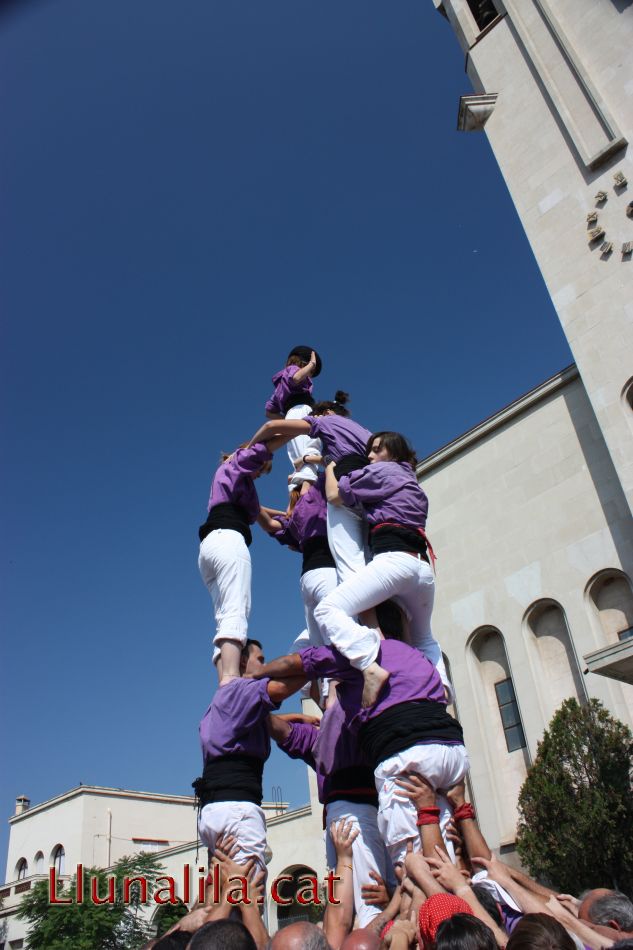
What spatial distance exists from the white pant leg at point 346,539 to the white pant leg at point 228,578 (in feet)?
2.77

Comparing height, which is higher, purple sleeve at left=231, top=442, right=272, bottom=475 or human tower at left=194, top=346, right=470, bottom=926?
purple sleeve at left=231, top=442, right=272, bottom=475

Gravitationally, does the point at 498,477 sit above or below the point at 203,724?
above

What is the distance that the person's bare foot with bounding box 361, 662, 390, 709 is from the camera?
13.2ft

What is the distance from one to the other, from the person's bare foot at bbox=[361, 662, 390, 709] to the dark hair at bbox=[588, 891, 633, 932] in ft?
4.67

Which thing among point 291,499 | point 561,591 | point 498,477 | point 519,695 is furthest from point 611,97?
point 291,499

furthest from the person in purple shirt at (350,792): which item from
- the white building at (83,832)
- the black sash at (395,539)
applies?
the white building at (83,832)

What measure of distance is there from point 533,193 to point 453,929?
60.9ft

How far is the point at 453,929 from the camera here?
2.46 m

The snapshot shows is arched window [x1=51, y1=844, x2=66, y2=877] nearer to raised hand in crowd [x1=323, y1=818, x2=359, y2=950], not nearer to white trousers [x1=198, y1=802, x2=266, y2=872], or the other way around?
white trousers [x1=198, y1=802, x2=266, y2=872]

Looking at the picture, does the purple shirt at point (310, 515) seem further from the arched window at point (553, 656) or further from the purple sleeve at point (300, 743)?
the arched window at point (553, 656)

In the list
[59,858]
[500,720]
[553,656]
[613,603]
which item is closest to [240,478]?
[613,603]

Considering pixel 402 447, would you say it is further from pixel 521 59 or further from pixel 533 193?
pixel 521 59

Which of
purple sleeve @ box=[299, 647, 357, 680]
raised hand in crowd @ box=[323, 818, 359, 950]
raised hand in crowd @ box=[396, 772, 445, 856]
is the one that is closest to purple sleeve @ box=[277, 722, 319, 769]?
raised hand in crowd @ box=[323, 818, 359, 950]

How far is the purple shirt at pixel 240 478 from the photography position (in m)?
6.43
